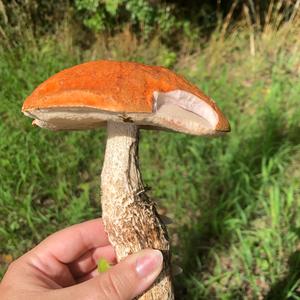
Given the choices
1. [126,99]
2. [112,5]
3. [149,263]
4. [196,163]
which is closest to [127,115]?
[126,99]

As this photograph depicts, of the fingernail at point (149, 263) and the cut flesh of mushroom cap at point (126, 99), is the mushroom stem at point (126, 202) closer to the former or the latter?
the fingernail at point (149, 263)

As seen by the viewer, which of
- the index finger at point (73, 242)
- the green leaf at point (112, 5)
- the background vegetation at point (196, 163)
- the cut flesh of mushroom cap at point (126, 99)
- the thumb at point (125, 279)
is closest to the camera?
the cut flesh of mushroom cap at point (126, 99)

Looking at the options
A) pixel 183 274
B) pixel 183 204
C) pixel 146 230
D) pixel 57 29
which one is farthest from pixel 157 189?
pixel 57 29

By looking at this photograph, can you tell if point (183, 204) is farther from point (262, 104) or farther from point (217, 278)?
point (262, 104)

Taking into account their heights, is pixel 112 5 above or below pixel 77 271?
above

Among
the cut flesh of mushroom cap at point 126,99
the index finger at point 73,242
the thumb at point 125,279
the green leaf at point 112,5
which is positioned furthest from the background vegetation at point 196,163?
the cut flesh of mushroom cap at point 126,99

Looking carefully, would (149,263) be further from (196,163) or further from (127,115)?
(196,163)
